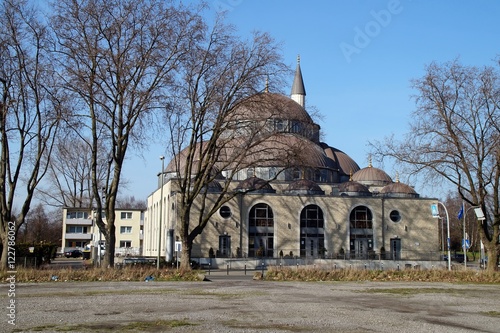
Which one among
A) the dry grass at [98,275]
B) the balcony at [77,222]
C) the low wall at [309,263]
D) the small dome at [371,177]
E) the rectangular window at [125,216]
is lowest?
the low wall at [309,263]

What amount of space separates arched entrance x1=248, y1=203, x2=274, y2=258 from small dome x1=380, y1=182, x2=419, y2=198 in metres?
14.2

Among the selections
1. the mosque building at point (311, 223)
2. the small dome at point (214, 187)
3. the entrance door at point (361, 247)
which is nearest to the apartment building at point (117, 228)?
the mosque building at point (311, 223)

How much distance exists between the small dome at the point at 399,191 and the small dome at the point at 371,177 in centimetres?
678

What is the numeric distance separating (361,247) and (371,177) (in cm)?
1532

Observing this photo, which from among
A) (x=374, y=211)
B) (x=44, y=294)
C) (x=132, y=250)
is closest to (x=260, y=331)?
(x=44, y=294)

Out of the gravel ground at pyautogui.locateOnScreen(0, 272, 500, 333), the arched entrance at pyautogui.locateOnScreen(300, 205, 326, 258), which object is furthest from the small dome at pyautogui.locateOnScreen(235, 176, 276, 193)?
the gravel ground at pyautogui.locateOnScreen(0, 272, 500, 333)

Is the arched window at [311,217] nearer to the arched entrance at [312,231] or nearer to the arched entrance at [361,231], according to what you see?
the arched entrance at [312,231]

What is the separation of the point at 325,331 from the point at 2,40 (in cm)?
2404

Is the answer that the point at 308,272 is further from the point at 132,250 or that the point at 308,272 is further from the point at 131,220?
the point at 131,220

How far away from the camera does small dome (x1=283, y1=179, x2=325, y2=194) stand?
64000 millimetres

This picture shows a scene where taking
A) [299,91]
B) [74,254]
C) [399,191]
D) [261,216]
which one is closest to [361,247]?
[399,191]

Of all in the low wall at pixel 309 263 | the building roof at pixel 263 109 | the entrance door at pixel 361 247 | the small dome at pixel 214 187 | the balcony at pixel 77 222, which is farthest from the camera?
the balcony at pixel 77 222

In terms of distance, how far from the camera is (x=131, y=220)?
92.4m

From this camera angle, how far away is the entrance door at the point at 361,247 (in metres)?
61.7
